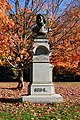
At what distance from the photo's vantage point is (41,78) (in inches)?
468

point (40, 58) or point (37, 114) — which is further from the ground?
point (40, 58)

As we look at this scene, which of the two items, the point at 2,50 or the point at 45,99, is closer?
the point at 45,99

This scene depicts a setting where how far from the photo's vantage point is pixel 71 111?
9.34 metres

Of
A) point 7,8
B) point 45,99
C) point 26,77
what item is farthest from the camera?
point 26,77

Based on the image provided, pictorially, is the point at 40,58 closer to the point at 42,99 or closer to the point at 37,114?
the point at 42,99

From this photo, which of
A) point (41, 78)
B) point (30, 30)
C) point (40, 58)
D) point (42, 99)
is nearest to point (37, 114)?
point (42, 99)

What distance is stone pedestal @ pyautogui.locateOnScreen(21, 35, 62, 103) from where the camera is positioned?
451 inches

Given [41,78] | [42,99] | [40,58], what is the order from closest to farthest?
1. [42,99]
2. [41,78]
3. [40,58]

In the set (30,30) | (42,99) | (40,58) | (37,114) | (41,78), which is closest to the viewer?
(37,114)

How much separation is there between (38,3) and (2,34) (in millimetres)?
4210

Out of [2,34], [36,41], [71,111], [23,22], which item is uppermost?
[23,22]

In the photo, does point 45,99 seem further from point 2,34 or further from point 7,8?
point 7,8

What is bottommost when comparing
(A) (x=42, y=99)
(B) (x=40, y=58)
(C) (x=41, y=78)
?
(A) (x=42, y=99)

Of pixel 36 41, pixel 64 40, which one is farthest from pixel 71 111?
pixel 64 40
